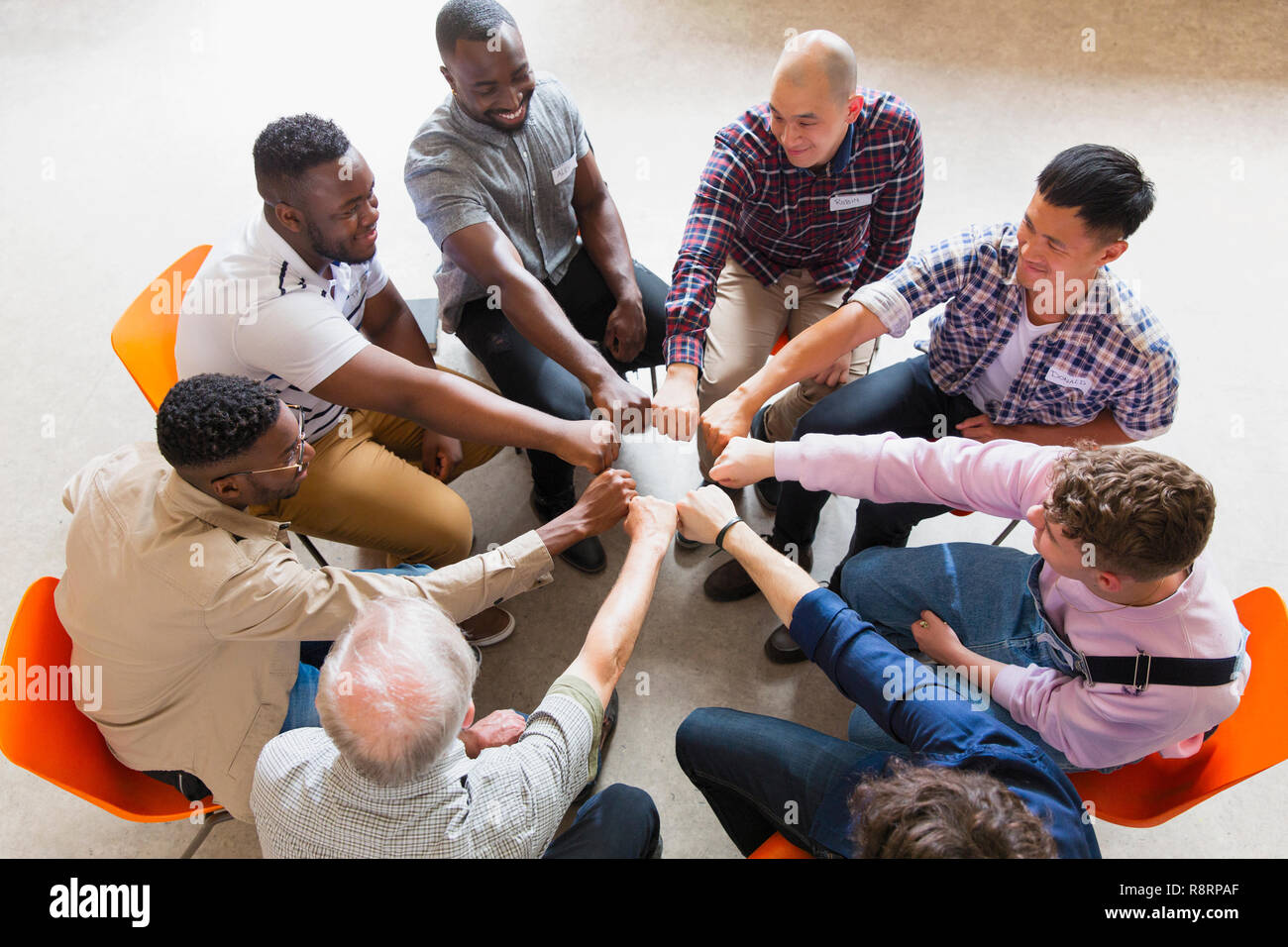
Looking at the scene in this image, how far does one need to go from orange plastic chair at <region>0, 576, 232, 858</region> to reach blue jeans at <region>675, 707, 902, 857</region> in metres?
1.10

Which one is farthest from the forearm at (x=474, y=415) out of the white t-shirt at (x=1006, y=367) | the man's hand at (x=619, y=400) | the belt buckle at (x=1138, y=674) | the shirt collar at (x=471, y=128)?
→ the belt buckle at (x=1138, y=674)

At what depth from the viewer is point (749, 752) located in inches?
68.1

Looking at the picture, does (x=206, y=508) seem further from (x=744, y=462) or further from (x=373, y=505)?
(x=744, y=462)

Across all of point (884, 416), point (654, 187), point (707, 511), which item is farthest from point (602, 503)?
point (654, 187)

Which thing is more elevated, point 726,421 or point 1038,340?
point 1038,340

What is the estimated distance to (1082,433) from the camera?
2.25m

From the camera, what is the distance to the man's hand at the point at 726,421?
2.28 m

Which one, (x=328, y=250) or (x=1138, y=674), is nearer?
(x=1138, y=674)

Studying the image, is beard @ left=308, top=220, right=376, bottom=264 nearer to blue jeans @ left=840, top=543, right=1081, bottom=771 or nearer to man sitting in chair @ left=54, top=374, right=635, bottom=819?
man sitting in chair @ left=54, top=374, right=635, bottom=819

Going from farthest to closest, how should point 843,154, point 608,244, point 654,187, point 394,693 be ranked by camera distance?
point 654,187
point 608,244
point 843,154
point 394,693

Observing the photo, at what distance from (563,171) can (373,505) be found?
3.91 ft
